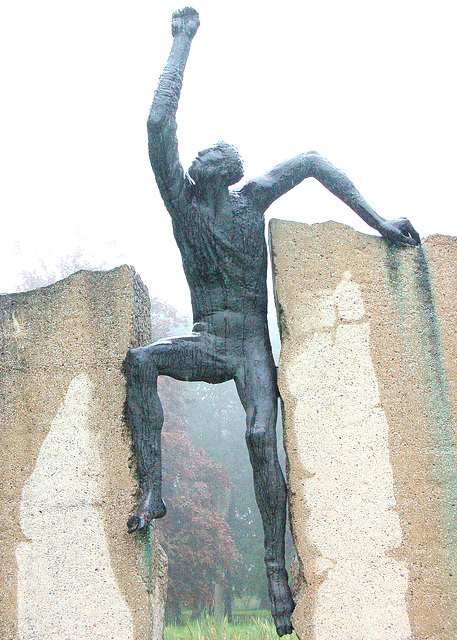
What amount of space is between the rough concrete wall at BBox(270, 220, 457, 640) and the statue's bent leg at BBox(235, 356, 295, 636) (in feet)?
0.19

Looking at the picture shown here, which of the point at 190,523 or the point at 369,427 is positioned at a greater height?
the point at 369,427

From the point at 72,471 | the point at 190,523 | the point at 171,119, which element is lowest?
the point at 190,523

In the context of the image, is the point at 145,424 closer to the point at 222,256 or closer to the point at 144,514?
the point at 144,514

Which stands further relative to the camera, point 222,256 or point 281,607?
point 222,256

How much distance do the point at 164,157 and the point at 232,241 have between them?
463 millimetres

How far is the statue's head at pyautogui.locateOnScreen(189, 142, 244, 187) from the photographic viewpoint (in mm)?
2580

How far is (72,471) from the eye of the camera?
2490 millimetres

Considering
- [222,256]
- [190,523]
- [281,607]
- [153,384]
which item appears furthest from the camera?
[190,523]

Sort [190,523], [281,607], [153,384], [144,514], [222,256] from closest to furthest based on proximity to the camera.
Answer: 1. [281,607]
2. [144,514]
3. [153,384]
4. [222,256]
5. [190,523]

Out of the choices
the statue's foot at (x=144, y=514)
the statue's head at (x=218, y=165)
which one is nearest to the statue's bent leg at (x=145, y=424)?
the statue's foot at (x=144, y=514)

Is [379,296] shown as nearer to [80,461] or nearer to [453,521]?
[453,521]

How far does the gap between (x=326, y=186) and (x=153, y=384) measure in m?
1.23

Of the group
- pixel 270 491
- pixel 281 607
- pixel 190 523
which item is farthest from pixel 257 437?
pixel 190 523

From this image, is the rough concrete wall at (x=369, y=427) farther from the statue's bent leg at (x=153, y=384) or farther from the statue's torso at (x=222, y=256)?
the statue's bent leg at (x=153, y=384)
